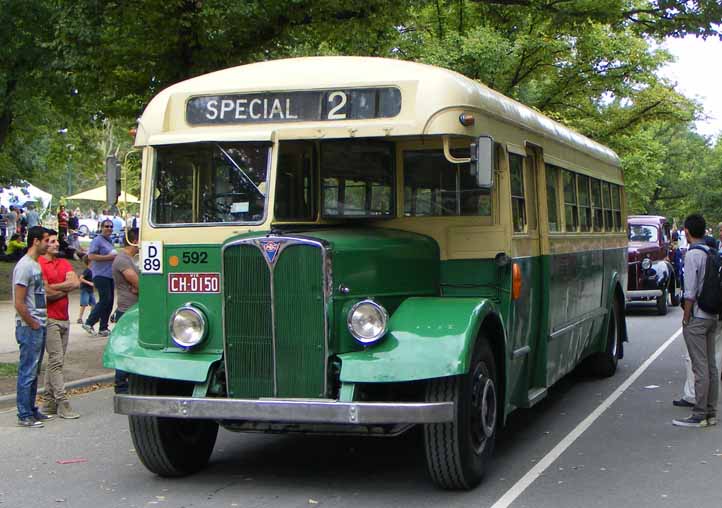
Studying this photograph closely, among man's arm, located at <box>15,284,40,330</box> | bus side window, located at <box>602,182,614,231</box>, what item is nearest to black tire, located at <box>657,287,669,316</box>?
bus side window, located at <box>602,182,614,231</box>

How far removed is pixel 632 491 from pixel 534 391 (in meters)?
2.03

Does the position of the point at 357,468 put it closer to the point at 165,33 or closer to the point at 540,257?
the point at 540,257

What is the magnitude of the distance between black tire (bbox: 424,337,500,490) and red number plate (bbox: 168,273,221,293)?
1664mm

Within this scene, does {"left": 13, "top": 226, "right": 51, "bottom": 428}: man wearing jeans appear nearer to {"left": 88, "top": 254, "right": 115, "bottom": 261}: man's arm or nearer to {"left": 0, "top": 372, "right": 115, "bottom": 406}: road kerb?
{"left": 0, "top": 372, "right": 115, "bottom": 406}: road kerb

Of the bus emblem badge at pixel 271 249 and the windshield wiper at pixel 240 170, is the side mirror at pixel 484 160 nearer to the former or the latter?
the bus emblem badge at pixel 271 249

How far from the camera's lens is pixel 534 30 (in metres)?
27.7

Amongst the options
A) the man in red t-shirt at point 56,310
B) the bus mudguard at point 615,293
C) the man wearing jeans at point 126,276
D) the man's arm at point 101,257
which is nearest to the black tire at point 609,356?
the bus mudguard at point 615,293

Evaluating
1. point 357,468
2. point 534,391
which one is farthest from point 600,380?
point 357,468

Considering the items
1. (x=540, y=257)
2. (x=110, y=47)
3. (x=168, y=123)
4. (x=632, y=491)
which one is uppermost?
(x=110, y=47)

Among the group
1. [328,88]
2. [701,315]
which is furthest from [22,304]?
[701,315]

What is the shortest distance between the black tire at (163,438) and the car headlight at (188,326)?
16.9 inches

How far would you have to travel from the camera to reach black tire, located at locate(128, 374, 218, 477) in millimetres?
7371

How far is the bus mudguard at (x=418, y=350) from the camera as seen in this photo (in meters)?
6.58

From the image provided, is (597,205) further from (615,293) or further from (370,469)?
(370,469)
